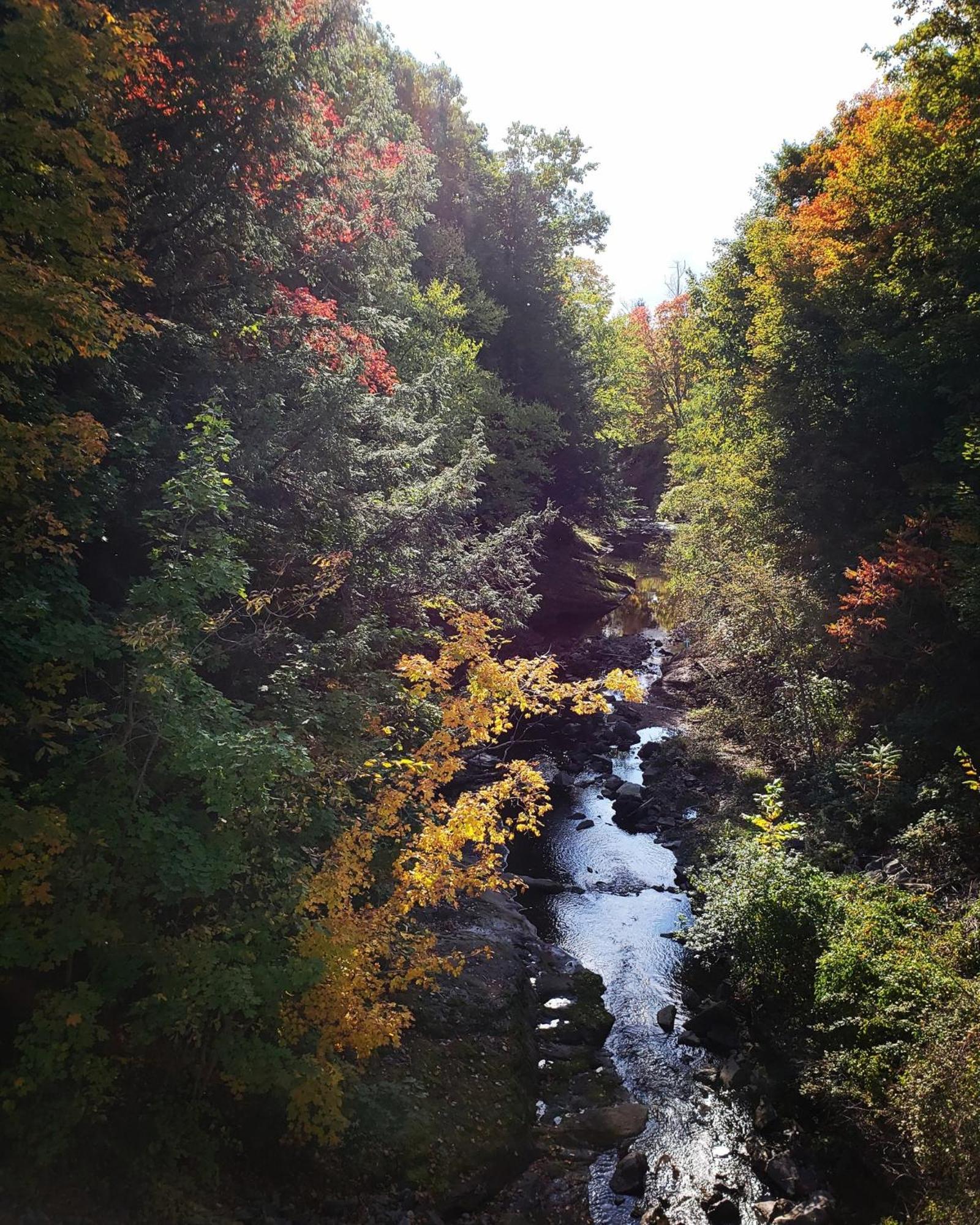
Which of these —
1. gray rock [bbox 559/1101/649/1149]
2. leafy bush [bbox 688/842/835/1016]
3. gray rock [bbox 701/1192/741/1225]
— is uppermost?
leafy bush [bbox 688/842/835/1016]

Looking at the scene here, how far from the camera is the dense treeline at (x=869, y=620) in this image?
680cm

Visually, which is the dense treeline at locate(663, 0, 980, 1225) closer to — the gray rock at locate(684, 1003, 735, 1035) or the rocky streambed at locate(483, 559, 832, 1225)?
the gray rock at locate(684, 1003, 735, 1035)

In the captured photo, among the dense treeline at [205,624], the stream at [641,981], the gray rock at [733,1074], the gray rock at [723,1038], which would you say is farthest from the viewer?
the gray rock at [723,1038]

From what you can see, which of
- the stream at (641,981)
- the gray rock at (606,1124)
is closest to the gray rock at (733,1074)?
the stream at (641,981)

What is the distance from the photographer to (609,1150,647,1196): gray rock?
6.95 metres

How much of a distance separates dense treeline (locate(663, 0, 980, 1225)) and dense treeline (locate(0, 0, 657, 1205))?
381 cm

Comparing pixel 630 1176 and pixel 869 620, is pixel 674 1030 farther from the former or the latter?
pixel 869 620

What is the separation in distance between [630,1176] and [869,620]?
9618 mm

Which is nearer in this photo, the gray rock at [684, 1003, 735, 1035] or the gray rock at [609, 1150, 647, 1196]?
the gray rock at [609, 1150, 647, 1196]

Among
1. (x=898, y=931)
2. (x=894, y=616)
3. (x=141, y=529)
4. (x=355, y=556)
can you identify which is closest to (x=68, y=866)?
(x=141, y=529)

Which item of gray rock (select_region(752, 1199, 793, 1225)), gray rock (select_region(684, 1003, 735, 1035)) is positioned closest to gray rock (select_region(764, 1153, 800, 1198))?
gray rock (select_region(752, 1199, 793, 1225))

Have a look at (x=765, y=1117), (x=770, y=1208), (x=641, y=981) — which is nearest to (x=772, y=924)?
(x=765, y=1117)

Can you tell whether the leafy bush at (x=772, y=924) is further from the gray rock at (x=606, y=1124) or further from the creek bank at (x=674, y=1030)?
the gray rock at (x=606, y=1124)

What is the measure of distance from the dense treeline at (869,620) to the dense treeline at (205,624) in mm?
3809
